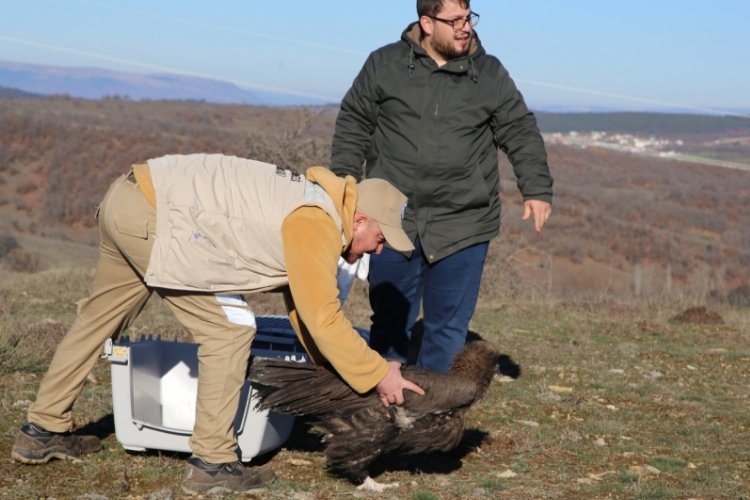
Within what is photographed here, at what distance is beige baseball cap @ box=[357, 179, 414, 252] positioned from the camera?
4.79 m

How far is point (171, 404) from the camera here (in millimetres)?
5996

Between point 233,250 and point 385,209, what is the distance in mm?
716

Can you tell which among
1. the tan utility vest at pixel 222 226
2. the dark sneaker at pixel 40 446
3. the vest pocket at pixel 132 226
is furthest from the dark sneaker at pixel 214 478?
the vest pocket at pixel 132 226

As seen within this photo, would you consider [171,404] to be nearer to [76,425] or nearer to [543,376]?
[76,425]

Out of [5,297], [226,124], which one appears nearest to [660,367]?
[5,297]

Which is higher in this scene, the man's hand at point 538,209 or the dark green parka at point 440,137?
the dark green parka at point 440,137

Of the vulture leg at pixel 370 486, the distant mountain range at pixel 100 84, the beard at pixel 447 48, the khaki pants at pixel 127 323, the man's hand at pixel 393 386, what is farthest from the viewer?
the distant mountain range at pixel 100 84

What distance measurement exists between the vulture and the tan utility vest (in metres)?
0.63

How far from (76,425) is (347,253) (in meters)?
2.34

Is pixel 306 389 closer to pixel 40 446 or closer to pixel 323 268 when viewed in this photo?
pixel 323 268

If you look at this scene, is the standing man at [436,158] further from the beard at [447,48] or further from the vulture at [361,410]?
the vulture at [361,410]

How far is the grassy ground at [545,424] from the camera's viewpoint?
18.1ft

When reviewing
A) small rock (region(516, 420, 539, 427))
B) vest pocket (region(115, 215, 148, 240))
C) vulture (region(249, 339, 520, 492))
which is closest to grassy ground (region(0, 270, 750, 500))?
small rock (region(516, 420, 539, 427))

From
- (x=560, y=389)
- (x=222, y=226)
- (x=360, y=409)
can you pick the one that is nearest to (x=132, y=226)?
(x=222, y=226)
